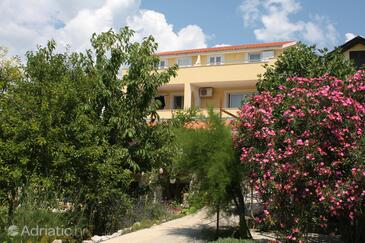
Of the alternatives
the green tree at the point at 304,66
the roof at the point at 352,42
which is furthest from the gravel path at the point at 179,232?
the roof at the point at 352,42

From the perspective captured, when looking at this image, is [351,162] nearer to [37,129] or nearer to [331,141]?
[331,141]

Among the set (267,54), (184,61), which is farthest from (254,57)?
(184,61)

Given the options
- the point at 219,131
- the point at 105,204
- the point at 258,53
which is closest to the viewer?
the point at 219,131

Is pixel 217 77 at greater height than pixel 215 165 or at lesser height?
greater

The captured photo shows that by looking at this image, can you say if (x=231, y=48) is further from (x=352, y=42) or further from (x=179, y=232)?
(x=179, y=232)

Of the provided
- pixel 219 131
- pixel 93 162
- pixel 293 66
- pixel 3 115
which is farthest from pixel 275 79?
pixel 3 115

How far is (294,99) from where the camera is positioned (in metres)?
8.69

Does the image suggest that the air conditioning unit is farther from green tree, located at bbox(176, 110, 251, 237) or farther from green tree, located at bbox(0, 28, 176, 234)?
green tree, located at bbox(176, 110, 251, 237)

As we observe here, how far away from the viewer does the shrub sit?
7.88 m

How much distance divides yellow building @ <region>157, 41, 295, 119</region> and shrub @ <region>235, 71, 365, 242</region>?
15.9 metres

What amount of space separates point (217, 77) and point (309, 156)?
818 inches

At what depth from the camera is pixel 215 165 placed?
31.8ft

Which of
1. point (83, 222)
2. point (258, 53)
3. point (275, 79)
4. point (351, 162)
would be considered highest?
point (258, 53)

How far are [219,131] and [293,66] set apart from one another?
324 centimetres
